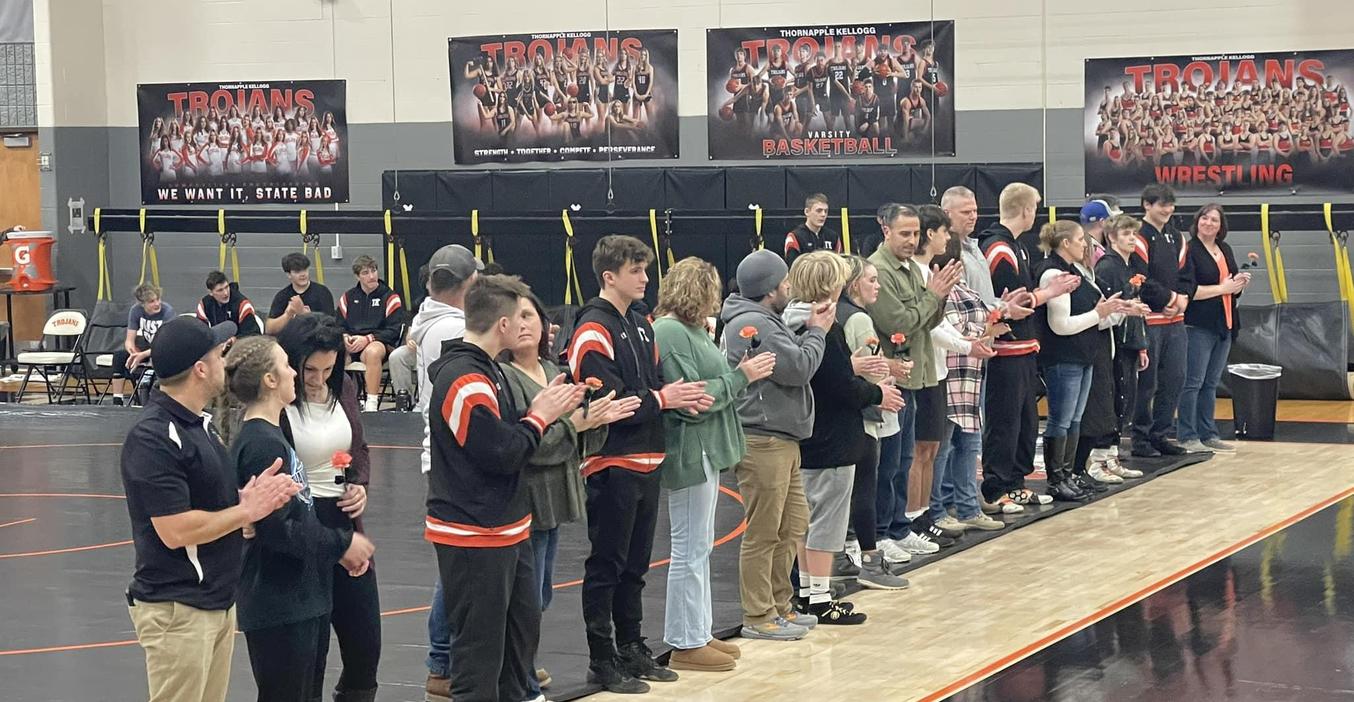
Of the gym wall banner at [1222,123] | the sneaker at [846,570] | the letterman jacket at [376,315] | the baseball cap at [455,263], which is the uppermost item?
the gym wall banner at [1222,123]

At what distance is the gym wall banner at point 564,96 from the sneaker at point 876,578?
9.70 metres

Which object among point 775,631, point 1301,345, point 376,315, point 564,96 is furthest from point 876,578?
point 564,96

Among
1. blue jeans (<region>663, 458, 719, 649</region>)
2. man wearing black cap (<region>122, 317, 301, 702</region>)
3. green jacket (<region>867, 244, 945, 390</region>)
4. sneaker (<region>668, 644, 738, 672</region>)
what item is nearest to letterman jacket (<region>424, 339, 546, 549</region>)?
man wearing black cap (<region>122, 317, 301, 702</region>)

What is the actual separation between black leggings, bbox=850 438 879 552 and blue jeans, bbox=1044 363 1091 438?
2280 millimetres

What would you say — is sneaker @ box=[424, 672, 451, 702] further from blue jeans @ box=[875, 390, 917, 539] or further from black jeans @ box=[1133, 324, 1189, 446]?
black jeans @ box=[1133, 324, 1189, 446]

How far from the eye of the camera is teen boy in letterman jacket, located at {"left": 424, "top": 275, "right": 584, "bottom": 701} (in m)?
5.21

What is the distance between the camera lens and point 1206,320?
38.2 ft

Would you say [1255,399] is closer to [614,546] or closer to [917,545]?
[917,545]

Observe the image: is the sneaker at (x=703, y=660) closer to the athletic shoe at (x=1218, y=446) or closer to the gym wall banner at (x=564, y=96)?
the athletic shoe at (x=1218, y=446)

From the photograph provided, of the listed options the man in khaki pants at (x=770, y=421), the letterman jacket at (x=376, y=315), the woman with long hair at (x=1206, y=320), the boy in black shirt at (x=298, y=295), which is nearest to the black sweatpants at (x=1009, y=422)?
the woman with long hair at (x=1206, y=320)

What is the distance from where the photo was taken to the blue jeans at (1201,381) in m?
11.7

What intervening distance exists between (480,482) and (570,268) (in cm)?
1025

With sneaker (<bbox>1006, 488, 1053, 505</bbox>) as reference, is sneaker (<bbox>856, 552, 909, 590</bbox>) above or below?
below

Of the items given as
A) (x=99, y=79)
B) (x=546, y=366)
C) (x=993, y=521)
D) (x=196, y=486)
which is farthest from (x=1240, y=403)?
(x=99, y=79)
